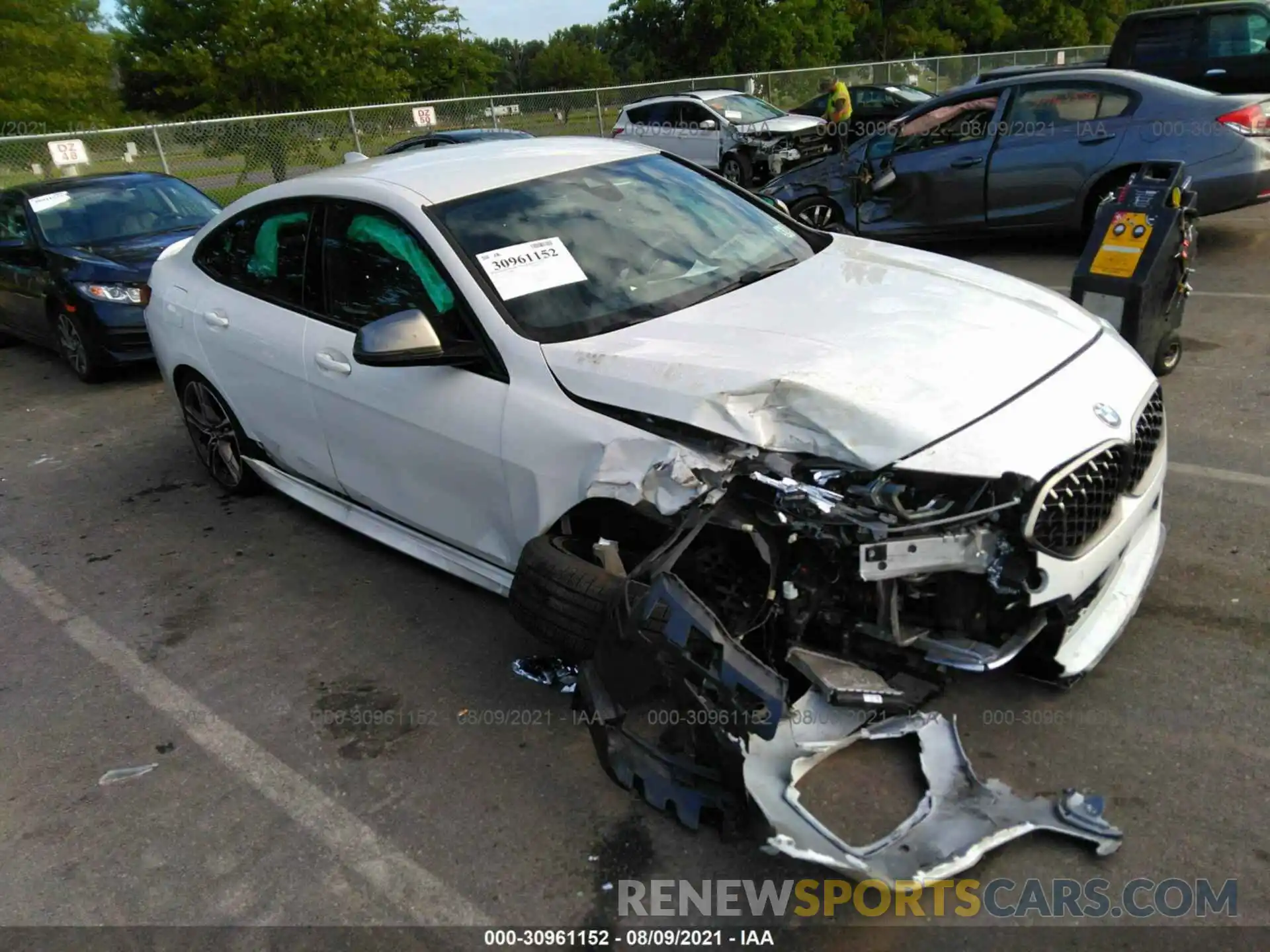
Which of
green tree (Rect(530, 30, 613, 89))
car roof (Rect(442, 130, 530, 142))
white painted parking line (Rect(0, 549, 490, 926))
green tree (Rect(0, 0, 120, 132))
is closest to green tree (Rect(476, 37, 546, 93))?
green tree (Rect(530, 30, 613, 89))

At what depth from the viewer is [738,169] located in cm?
1483

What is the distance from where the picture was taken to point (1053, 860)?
2451mm

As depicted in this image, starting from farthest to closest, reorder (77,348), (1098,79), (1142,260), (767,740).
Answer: (77,348) → (1098,79) → (1142,260) → (767,740)

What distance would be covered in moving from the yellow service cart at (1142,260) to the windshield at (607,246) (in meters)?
2.06

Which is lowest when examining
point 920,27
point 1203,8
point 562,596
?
point 562,596

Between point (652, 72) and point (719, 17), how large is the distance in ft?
13.0

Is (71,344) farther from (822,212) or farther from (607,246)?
(822,212)

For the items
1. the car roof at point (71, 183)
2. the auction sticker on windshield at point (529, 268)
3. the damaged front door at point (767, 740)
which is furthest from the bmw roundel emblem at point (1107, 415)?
the car roof at point (71, 183)

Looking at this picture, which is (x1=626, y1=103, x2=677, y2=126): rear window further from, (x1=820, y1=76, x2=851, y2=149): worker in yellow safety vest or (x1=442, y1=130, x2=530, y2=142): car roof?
(x1=820, y1=76, x2=851, y2=149): worker in yellow safety vest

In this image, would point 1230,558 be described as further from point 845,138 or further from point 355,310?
point 845,138

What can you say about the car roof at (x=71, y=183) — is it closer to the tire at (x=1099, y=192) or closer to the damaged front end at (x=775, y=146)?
the damaged front end at (x=775, y=146)

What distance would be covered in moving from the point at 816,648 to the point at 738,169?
13230 mm

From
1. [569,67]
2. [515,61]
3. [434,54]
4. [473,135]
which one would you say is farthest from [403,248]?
[515,61]

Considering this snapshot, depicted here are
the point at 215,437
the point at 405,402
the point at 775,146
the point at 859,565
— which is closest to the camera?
the point at 859,565
